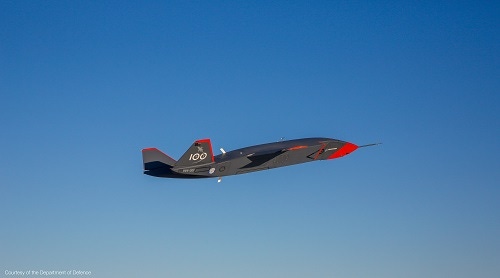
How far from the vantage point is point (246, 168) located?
9206 cm

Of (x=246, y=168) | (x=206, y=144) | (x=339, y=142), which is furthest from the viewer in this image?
(x=339, y=142)

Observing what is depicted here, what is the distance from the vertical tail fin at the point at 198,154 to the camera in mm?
86375

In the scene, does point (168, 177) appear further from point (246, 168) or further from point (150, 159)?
point (246, 168)

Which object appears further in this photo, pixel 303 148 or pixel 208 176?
pixel 303 148

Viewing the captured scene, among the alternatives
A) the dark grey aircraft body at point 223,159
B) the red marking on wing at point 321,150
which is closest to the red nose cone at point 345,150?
the red marking on wing at point 321,150

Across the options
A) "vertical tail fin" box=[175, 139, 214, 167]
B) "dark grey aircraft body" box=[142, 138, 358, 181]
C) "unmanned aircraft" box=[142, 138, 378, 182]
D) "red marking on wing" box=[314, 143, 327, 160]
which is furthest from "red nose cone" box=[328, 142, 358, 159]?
"vertical tail fin" box=[175, 139, 214, 167]

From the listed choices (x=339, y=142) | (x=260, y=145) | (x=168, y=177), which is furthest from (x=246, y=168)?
(x=339, y=142)

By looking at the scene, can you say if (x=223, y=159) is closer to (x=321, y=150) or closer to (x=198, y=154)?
(x=198, y=154)

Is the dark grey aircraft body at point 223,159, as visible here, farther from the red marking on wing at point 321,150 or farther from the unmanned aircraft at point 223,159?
the red marking on wing at point 321,150

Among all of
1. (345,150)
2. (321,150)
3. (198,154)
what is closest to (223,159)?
(198,154)

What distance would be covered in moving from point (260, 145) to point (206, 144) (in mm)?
11117

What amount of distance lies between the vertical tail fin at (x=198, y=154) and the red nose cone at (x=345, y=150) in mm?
23739

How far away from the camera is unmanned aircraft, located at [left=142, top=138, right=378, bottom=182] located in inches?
3450

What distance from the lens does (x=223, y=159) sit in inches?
3553
